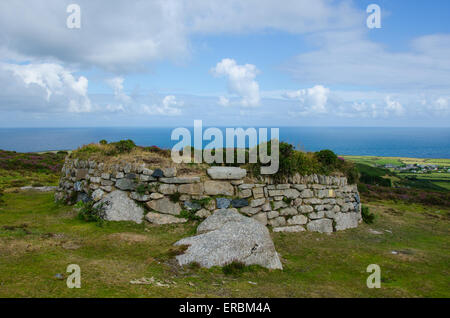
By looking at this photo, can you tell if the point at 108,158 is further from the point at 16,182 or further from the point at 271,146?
the point at 16,182

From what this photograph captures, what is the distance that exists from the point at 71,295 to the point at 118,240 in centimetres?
433

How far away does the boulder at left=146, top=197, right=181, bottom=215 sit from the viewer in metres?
12.4

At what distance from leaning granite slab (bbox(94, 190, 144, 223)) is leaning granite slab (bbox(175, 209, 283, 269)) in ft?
11.7

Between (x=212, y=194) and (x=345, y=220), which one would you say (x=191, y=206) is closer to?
(x=212, y=194)

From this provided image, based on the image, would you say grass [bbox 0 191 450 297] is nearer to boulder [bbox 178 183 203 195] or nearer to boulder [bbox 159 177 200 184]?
boulder [bbox 178 183 203 195]

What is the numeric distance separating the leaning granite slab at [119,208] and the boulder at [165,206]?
541 millimetres

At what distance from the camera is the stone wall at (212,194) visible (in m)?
12.5

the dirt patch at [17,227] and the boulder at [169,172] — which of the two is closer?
the dirt patch at [17,227]

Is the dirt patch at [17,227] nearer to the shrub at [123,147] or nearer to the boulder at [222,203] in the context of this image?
the shrub at [123,147]

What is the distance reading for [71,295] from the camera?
5.70 metres

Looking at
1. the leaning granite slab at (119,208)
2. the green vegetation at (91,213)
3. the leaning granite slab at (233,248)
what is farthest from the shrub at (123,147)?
the leaning granite slab at (233,248)

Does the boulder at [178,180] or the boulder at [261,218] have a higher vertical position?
the boulder at [178,180]

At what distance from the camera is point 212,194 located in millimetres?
12820

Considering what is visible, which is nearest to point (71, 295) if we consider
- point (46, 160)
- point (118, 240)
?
point (118, 240)
